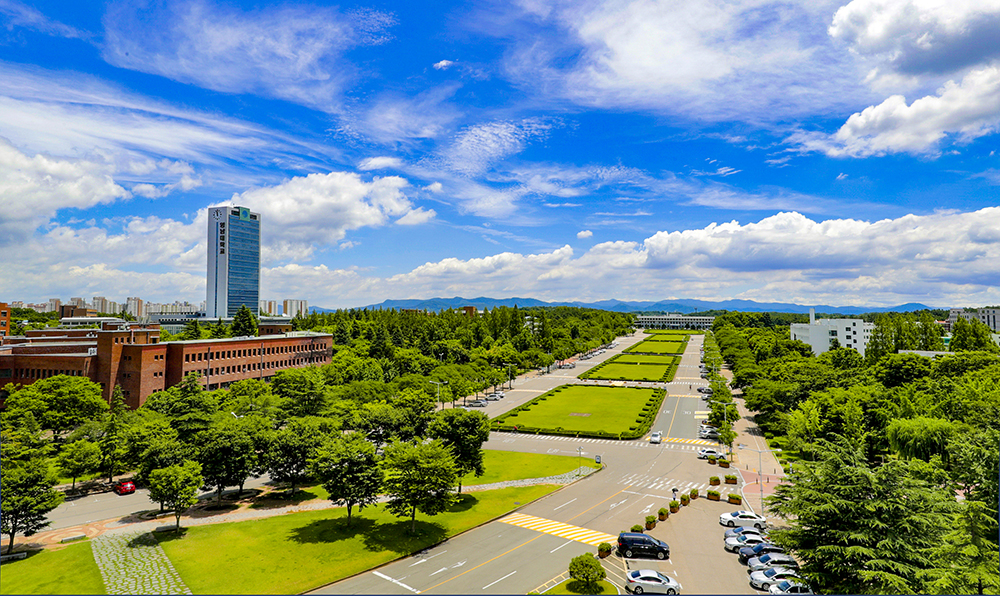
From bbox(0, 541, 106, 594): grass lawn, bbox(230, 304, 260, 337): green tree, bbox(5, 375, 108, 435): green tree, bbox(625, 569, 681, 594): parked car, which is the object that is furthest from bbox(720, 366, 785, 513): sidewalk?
bbox(230, 304, 260, 337): green tree

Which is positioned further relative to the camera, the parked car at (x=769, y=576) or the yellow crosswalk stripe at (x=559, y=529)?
the yellow crosswalk stripe at (x=559, y=529)

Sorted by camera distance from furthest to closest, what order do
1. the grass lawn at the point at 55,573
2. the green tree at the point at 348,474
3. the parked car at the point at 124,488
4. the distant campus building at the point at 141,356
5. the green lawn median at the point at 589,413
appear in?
the distant campus building at the point at 141,356, the green lawn median at the point at 589,413, the parked car at the point at 124,488, the green tree at the point at 348,474, the grass lawn at the point at 55,573

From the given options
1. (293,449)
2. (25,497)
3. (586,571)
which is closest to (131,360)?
(293,449)

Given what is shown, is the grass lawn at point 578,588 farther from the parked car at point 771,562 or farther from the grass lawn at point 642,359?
the grass lawn at point 642,359

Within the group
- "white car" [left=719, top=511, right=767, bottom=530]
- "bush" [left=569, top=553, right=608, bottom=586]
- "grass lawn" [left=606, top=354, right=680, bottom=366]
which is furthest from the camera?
"grass lawn" [left=606, top=354, right=680, bottom=366]

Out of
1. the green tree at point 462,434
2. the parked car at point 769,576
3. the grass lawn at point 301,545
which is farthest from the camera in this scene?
the green tree at point 462,434

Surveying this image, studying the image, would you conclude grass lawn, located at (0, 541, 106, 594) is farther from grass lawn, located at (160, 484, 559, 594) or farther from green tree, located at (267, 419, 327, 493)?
green tree, located at (267, 419, 327, 493)

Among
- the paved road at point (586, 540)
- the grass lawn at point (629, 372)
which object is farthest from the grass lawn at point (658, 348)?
the paved road at point (586, 540)
